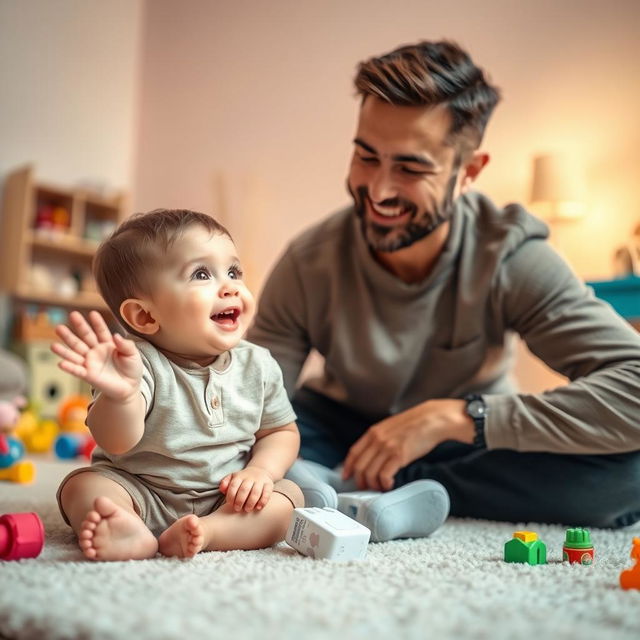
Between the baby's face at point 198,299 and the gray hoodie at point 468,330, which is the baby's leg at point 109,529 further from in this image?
the gray hoodie at point 468,330

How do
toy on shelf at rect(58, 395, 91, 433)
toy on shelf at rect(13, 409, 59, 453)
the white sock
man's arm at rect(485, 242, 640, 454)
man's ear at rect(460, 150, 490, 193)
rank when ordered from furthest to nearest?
toy on shelf at rect(58, 395, 91, 433) < toy on shelf at rect(13, 409, 59, 453) < man's ear at rect(460, 150, 490, 193) < man's arm at rect(485, 242, 640, 454) < the white sock

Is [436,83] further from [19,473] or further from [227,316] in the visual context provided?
[19,473]

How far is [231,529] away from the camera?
85cm

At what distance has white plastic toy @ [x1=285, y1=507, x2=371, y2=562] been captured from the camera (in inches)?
32.0

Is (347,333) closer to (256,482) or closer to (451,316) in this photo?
(451,316)

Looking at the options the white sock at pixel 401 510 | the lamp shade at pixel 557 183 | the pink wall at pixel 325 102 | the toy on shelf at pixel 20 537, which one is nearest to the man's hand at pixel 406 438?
the white sock at pixel 401 510

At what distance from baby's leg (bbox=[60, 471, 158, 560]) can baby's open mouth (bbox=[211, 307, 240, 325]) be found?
0.76 ft

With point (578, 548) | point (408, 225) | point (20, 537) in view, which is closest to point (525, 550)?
point (578, 548)

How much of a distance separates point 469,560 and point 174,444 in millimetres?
366

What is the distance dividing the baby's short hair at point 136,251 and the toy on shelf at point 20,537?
259 millimetres

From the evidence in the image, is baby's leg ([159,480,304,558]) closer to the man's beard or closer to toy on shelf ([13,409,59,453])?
the man's beard

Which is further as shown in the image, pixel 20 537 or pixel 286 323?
pixel 286 323

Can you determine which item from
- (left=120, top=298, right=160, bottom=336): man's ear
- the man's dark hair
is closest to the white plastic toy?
(left=120, top=298, right=160, bottom=336): man's ear

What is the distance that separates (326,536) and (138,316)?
339mm
